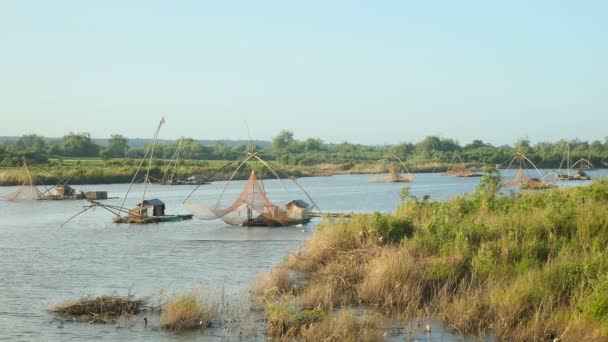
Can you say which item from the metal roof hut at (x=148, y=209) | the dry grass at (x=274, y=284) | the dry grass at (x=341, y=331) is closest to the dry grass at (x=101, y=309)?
the dry grass at (x=274, y=284)

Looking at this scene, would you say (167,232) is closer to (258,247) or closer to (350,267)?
(258,247)

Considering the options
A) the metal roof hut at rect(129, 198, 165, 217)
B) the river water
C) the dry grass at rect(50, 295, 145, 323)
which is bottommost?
the river water

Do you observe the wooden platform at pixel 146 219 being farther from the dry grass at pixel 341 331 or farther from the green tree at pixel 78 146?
the green tree at pixel 78 146

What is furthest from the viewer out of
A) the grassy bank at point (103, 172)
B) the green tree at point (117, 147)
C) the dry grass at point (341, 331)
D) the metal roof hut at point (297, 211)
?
the green tree at point (117, 147)

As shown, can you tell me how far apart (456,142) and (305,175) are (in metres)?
60.0

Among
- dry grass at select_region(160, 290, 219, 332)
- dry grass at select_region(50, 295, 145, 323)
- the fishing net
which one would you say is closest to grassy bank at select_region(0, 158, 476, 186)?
the fishing net

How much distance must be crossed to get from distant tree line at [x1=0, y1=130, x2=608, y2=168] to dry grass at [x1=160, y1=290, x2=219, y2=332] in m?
66.2

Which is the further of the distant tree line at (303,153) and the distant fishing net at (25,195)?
the distant tree line at (303,153)

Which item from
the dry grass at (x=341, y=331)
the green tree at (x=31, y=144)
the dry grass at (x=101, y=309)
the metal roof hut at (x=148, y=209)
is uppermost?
the green tree at (x=31, y=144)

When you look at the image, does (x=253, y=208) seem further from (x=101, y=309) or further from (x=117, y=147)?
(x=117, y=147)

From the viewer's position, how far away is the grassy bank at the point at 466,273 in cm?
1089

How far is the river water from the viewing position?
12.1m

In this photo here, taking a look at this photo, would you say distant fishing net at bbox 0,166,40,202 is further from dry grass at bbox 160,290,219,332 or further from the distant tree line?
dry grass at bbox 160,290,219,332

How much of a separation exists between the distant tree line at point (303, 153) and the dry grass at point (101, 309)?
64739 millimetres
